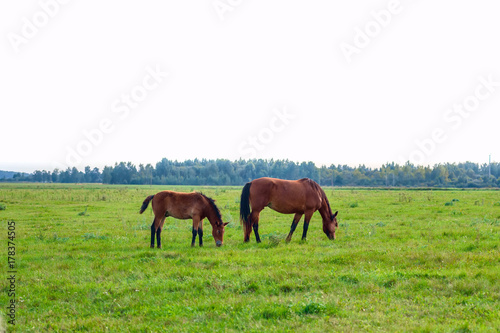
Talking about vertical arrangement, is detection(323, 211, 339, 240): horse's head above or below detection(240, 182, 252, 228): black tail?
below

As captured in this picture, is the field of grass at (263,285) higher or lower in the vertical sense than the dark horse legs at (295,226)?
lower

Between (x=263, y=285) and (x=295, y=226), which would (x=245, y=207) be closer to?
(x=295, y=226)

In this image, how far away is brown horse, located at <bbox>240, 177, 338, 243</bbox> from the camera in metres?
12.4

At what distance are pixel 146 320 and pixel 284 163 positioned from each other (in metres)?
146

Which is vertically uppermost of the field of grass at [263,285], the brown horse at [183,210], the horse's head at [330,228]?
the brown horse at [183,210]

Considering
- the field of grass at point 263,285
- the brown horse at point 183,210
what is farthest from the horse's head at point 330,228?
the brown horse at point 183,210

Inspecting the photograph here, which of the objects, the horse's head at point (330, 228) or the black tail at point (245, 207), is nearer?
the black tail at point (245, 207)

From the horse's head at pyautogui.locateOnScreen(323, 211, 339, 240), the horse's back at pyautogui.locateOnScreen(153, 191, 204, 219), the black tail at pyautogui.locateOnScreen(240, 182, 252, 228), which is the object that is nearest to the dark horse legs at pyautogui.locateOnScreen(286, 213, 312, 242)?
the horse's head at pyautogui.locateOnScreen(323, 211, 339, 240)

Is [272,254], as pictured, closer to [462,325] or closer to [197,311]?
[197,311]

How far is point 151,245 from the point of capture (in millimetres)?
11727

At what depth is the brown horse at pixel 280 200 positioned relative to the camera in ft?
40.8

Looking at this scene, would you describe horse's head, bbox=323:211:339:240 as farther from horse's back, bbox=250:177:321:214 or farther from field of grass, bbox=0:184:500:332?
horse's back, bbox=250:177:321:214

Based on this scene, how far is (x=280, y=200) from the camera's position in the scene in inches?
497

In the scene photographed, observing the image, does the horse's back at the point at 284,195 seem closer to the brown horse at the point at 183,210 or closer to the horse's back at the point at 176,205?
the brown horse at the point at 183,210
